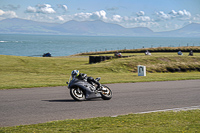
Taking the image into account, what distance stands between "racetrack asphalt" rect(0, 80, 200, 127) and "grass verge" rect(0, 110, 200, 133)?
0.96 metres

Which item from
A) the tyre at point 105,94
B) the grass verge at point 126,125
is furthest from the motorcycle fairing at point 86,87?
the grass verge at point 126,125

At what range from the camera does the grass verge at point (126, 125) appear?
7328mm

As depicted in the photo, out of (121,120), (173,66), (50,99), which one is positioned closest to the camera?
(121,120)

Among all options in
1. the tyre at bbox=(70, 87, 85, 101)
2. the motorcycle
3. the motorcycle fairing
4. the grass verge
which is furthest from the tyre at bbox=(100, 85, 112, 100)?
the grass verge

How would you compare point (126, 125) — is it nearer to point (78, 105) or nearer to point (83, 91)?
point (78, 105)

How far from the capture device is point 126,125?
7914 millimetres

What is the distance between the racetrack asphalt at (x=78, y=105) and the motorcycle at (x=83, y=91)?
0.26 m

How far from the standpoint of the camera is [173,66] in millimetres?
35719

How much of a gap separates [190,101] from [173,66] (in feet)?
77.5

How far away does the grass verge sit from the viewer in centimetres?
733

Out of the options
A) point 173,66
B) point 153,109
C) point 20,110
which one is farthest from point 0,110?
point 173,66

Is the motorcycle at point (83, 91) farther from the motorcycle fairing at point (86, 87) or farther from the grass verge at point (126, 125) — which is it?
the grass verge at point (126, 125)

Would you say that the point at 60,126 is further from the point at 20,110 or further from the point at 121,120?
the point at 20,110

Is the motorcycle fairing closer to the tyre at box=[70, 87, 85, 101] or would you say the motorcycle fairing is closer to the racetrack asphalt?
the tyre at box=[70, 87, 85, 101]
